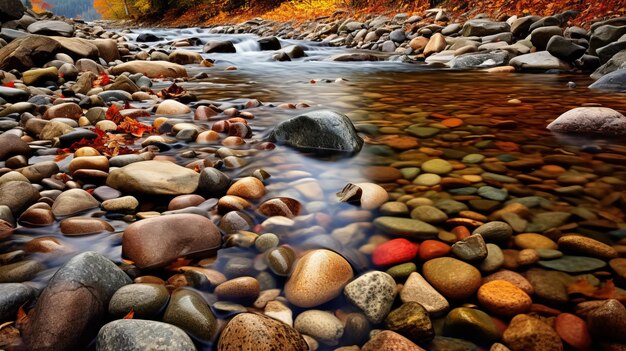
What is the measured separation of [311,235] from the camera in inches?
71.9

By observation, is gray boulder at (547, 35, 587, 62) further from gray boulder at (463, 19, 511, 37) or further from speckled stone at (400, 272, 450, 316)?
speckled stone at (400, 272, 450, 316)

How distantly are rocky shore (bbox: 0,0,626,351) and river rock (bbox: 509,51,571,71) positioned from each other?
4.25m

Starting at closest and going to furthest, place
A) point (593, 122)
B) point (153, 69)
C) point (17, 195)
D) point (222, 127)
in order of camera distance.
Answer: point (17, 195) < point (593, 122) < point (222, 127) < point (153, 69)

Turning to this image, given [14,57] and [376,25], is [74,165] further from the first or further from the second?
[376,25]

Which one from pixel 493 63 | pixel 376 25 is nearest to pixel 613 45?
pixel 493 63

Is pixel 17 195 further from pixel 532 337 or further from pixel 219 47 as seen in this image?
pixel 219 47

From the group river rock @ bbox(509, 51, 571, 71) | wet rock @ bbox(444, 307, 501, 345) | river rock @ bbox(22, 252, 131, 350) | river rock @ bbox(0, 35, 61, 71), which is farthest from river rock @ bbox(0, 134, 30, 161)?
river rock @ bbox(509, 51, 571, 71)

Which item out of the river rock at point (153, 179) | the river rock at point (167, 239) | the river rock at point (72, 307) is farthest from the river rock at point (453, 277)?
the river rock at point (153, 179)

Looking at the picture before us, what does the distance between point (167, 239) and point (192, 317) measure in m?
0.50

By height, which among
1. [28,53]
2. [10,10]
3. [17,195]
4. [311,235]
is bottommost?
[311,235]

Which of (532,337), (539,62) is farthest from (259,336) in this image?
(539,62)

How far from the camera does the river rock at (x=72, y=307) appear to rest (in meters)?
1.15

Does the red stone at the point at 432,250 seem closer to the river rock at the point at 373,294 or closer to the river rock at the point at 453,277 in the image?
the river rock at the point at 453,277

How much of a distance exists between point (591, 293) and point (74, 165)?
109 inches
